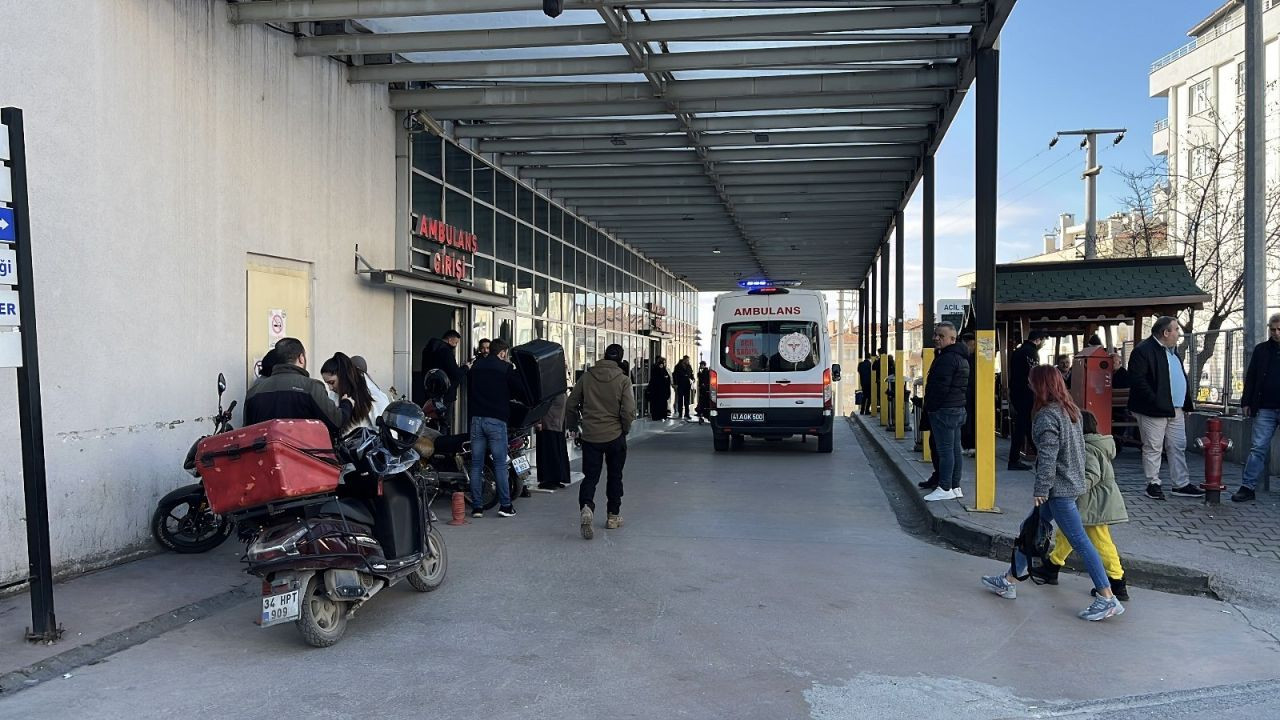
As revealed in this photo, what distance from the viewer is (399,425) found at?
Result: 5.87 meters

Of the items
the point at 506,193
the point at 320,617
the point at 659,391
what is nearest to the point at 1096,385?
the point at 506,193

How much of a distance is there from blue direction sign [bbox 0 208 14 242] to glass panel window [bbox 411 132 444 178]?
25.1 feet

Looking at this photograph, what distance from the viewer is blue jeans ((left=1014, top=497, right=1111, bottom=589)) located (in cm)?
600

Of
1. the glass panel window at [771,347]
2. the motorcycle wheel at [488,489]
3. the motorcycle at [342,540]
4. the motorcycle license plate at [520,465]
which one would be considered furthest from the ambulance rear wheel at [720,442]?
the motorcycle at [342,540]

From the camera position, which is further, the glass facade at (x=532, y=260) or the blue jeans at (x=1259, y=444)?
the glass facade at (x=532, y=260)

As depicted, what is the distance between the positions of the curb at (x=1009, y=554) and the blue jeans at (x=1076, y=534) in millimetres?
940

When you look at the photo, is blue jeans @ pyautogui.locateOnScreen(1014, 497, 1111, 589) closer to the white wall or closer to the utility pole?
the white wall

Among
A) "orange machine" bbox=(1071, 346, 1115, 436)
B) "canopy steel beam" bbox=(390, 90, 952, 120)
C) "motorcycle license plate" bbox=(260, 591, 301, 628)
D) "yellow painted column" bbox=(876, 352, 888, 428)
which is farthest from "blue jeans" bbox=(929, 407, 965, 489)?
"yellow painted column" bbox=(876, 352, 888, 428)

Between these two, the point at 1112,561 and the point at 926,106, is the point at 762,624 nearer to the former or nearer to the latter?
the point at 1112,561

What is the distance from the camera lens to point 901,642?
546 centimetres

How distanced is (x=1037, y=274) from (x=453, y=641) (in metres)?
10.8

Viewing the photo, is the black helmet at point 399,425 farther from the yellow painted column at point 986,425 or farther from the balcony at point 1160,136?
the balcony at point 1160,136

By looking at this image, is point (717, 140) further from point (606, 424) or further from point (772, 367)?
point (606, 424)

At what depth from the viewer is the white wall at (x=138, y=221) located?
6551 millimetres
